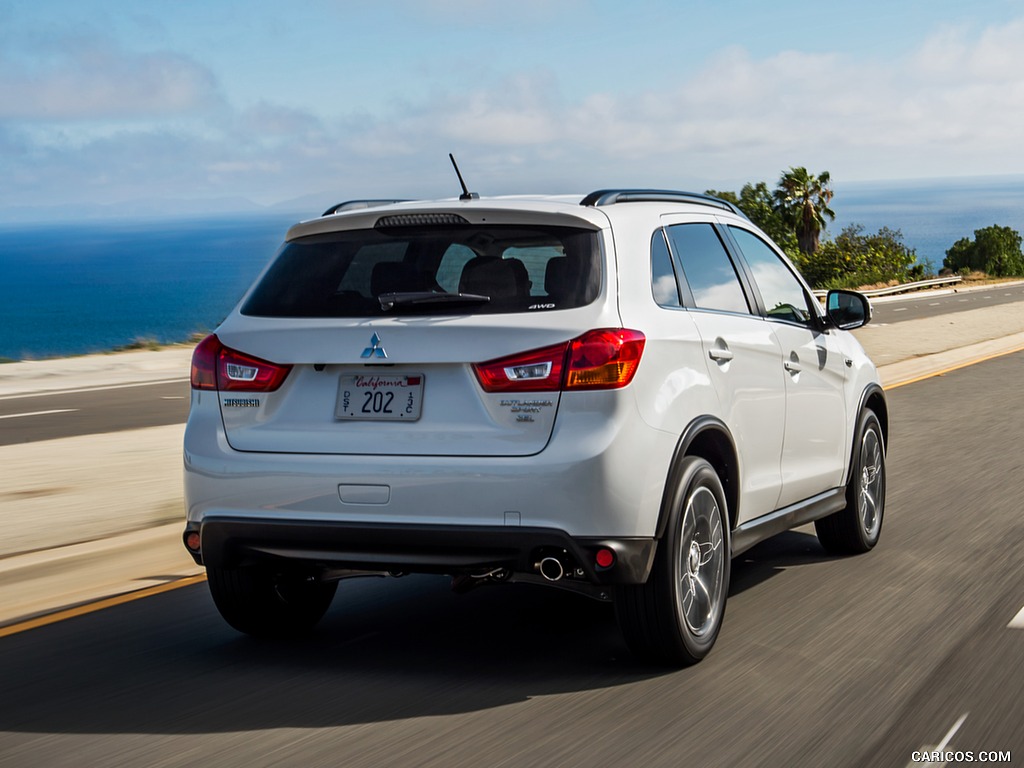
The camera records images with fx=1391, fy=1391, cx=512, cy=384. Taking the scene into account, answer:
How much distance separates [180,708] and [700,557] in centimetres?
203

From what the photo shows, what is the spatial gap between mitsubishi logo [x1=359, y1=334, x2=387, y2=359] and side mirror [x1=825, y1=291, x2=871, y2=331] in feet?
10.1

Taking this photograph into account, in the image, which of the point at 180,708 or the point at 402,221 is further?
the point at 402,221

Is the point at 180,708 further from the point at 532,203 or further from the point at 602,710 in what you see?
the point at 532,203

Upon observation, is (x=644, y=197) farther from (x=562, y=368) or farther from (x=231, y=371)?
(x=231, y=371)

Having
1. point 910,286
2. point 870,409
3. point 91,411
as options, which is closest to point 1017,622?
point 870,409

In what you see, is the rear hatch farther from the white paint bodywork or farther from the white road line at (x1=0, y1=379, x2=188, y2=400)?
the white road line at (x1=0, y1=379, x2=188, y2=400)

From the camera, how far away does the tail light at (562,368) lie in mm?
4809

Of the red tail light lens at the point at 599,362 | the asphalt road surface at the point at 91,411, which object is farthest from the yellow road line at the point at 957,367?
the red tail light lens at the point at 599,362

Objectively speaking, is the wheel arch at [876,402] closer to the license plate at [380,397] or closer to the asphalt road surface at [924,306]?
the license plate at [380,397]

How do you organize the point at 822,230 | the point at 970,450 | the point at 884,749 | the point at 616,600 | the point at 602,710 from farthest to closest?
the point at 822,230 < the point at 970,450 < the point at 616,600 < the point at 602,710 < the point at 884,749

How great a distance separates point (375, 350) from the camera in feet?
16.3

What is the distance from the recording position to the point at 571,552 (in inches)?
189

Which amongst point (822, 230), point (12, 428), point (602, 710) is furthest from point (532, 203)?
point (822, 230)

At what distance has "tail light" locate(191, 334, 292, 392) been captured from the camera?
515 centimetres
